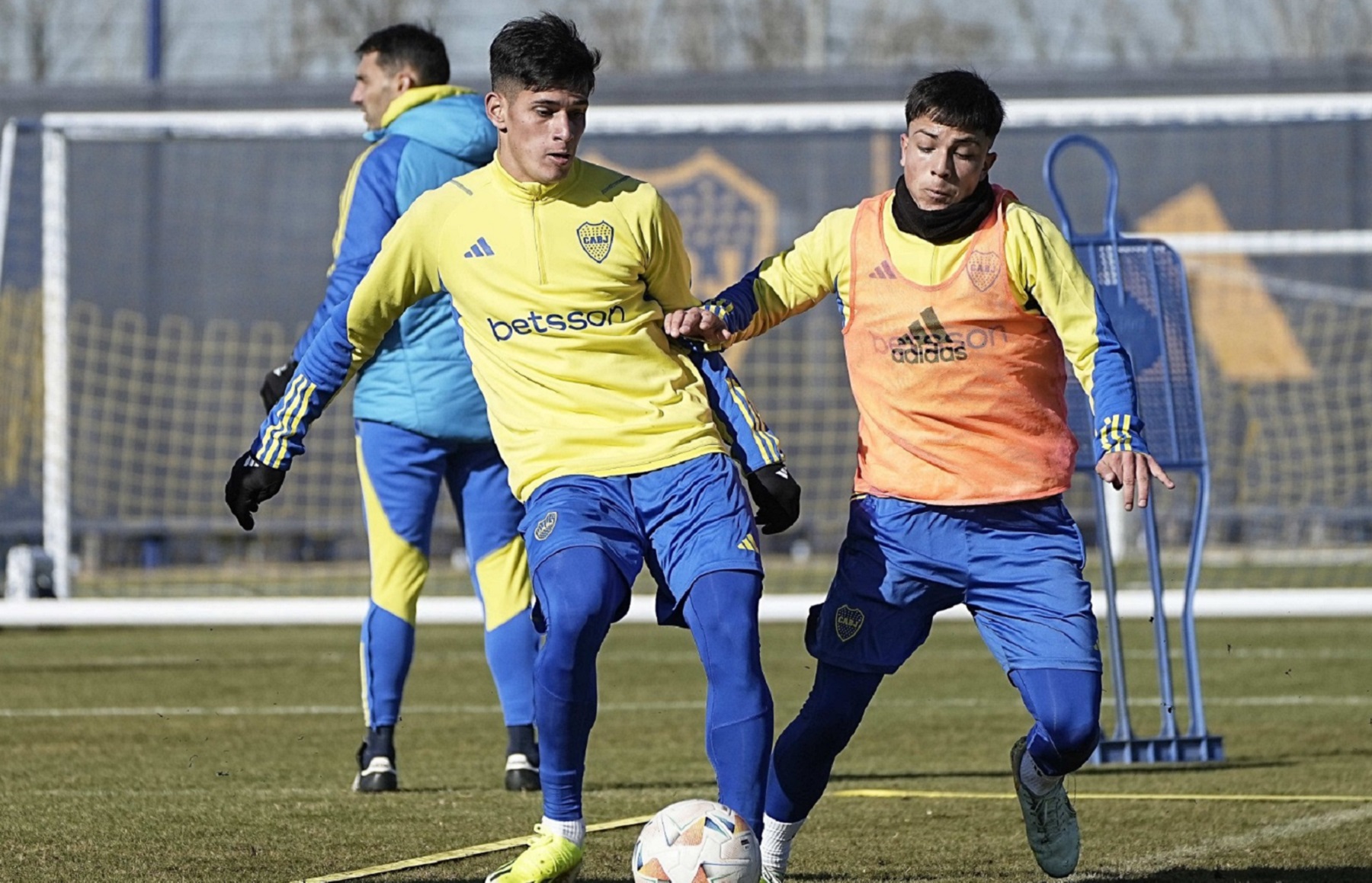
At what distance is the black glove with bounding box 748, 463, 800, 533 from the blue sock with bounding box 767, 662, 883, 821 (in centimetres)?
34

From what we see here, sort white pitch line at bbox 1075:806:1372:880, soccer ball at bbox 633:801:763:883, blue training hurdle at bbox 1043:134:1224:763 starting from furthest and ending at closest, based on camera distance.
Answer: blue training hurdle at bbox 1043:134:1224:763 < white pitch line at bbox 1075:806:1372:880 < soccer ball at bbox 633:801:763:883

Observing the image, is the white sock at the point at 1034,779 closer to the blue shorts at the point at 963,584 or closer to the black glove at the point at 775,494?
the blue shorts at the point at 963,584

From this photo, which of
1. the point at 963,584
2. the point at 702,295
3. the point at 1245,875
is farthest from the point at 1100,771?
the point at 702,295

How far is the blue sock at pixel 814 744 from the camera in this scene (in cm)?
463

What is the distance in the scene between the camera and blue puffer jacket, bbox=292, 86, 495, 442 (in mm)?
6234

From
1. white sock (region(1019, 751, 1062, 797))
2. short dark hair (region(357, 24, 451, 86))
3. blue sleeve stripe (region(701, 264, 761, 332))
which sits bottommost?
white sock (region(1019, 751, 1062, 797))

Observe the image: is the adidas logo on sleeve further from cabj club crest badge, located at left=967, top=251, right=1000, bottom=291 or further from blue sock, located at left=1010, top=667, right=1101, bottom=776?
blue sock, located at left=1010, top=667, right=1101, bottom=776

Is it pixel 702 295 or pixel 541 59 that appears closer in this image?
pixel 541 59

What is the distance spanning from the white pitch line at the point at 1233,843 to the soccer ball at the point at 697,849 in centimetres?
101

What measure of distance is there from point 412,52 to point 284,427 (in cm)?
230

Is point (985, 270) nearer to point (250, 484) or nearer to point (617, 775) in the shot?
point (250, 484)

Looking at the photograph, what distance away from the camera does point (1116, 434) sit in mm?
4395

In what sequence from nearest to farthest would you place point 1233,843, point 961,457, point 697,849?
point 697,849 < point 961,457 < point 1233,843

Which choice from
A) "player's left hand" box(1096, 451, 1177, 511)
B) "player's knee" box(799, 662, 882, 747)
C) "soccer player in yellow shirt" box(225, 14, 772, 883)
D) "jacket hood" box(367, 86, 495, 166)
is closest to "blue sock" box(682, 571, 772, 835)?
"soccer player in yellow shirt" box(225, 14, 772, 883)
